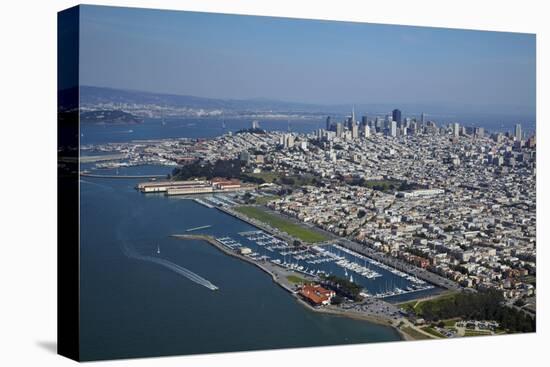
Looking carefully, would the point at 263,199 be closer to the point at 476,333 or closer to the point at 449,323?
the point at 449,323

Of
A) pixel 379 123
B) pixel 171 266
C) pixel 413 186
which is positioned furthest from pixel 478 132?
pixel 171 266

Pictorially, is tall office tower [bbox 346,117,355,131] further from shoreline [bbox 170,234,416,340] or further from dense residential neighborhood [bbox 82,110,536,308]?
shoreline [bbox 170,234,416,340]

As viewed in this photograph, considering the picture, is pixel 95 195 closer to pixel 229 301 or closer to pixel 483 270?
pixel 229 301

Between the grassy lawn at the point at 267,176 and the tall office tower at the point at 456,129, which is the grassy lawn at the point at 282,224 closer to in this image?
the grassy lawn at the point at 267,176

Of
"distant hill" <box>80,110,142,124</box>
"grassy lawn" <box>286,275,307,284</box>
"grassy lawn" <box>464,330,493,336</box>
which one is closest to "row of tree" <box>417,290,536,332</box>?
"grassy lawn" <box>464,330,493,336</box>

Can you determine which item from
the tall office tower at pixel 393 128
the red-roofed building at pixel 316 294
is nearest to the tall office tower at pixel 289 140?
the tall office tower at pixel 393 128
